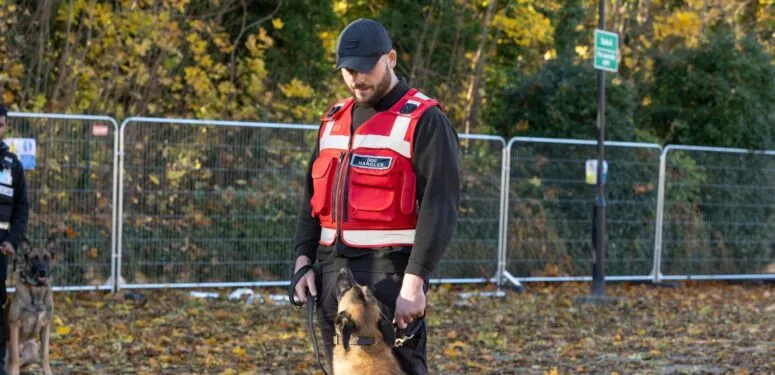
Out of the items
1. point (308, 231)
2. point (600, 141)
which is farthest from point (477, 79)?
point (308, 231)

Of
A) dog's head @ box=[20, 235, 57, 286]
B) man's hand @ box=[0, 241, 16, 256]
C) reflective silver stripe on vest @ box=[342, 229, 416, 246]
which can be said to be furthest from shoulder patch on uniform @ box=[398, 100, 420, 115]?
dog's head @ box=[20, 235, 57, 286]

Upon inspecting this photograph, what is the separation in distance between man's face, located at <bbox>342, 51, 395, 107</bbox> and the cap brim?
0.07 ft

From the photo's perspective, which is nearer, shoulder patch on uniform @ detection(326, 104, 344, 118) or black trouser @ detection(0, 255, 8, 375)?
shoulder patch on uniform @ detection(326, 104, 344, 118)

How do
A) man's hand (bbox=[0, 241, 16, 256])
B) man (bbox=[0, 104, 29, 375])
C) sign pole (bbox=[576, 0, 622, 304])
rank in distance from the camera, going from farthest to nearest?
sign pole (bbox=[576, 0, 622, 304]) → man (bbox=[0, 104, 29, 375]) → man's hand (bbox=[0, 241, 16, 256])

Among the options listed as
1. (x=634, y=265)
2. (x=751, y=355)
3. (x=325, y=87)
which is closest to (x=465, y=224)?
(x=634, y=265)

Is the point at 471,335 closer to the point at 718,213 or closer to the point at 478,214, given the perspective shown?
the point at 478,214

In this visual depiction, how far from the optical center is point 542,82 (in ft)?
59.2

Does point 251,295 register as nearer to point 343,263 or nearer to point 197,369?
point 197,369

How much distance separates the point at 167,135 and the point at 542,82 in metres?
6.56

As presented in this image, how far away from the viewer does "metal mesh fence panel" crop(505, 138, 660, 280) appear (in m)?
16.0

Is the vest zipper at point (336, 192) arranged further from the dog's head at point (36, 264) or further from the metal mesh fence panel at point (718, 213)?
the metal mesh fence panel at point (718, 213)

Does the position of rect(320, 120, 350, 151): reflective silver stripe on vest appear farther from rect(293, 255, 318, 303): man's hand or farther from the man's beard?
rect(293, 255, 318, 303): man's hand

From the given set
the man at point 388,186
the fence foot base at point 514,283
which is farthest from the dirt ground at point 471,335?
the man at point 388,186

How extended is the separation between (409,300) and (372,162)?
1.83 ft
